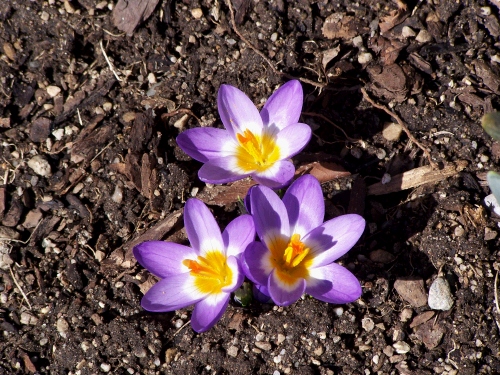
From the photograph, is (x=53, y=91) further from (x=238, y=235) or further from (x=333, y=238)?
(x=333, y=238)

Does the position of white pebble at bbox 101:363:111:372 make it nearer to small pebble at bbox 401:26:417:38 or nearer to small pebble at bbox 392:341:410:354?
small pebble at bbox 392:341:410:354

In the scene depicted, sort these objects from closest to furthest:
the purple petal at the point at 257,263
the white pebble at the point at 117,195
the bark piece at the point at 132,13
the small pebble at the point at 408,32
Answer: the purple petal at the point at 257,263
the white pebble at the point at 117,195
the small pebble at the point at 408,32
the bark piece at the point at 132,13

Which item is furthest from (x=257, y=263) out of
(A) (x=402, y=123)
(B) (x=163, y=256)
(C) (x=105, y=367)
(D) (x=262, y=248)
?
(A) (x=402, y=123)

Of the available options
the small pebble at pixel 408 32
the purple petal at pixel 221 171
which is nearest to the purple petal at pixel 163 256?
the purple petal at pixel 221 171

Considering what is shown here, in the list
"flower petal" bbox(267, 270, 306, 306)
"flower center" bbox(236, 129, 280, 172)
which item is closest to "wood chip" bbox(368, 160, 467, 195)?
"flower center" bbox(236, 129, 280, 172)

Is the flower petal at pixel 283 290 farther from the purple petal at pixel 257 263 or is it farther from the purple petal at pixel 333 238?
the purple petal at pixel 333 238

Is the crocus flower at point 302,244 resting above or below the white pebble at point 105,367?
above
